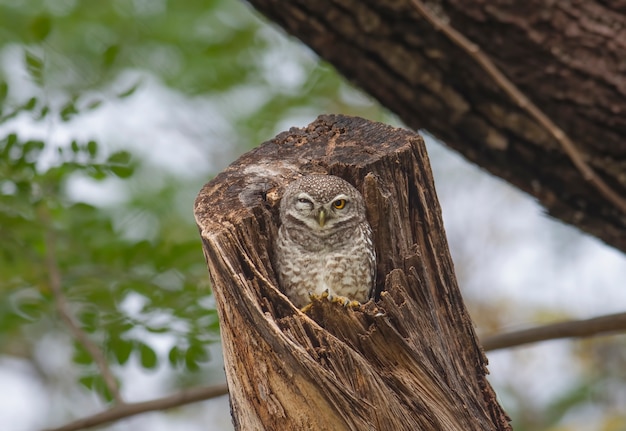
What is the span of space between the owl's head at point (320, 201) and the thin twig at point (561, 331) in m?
0.99

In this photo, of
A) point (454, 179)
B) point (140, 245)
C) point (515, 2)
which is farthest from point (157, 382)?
point (515, 2)

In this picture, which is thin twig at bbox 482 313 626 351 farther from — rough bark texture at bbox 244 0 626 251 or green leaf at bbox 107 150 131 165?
green leaf at bbox 107 150 131 165

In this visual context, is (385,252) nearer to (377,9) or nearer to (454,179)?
(377,9)

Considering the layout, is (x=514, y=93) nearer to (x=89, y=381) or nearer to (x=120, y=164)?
(x=120, y=164)

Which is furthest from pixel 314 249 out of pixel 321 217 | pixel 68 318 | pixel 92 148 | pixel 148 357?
pixel 68 318

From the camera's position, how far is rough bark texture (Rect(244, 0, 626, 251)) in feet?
11.5

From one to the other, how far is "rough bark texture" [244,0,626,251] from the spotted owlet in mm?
501

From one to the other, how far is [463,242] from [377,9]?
6.79 metres

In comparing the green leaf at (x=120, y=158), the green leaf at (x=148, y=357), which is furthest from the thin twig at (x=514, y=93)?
the green leaf at (x=148, y=357)

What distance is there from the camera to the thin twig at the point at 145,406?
13.6 ft

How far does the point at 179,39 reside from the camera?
674 cm

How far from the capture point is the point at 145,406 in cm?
418

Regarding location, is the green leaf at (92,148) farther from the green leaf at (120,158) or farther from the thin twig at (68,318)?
the thin twig at (68,318)

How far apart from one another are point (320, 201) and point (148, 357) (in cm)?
146
